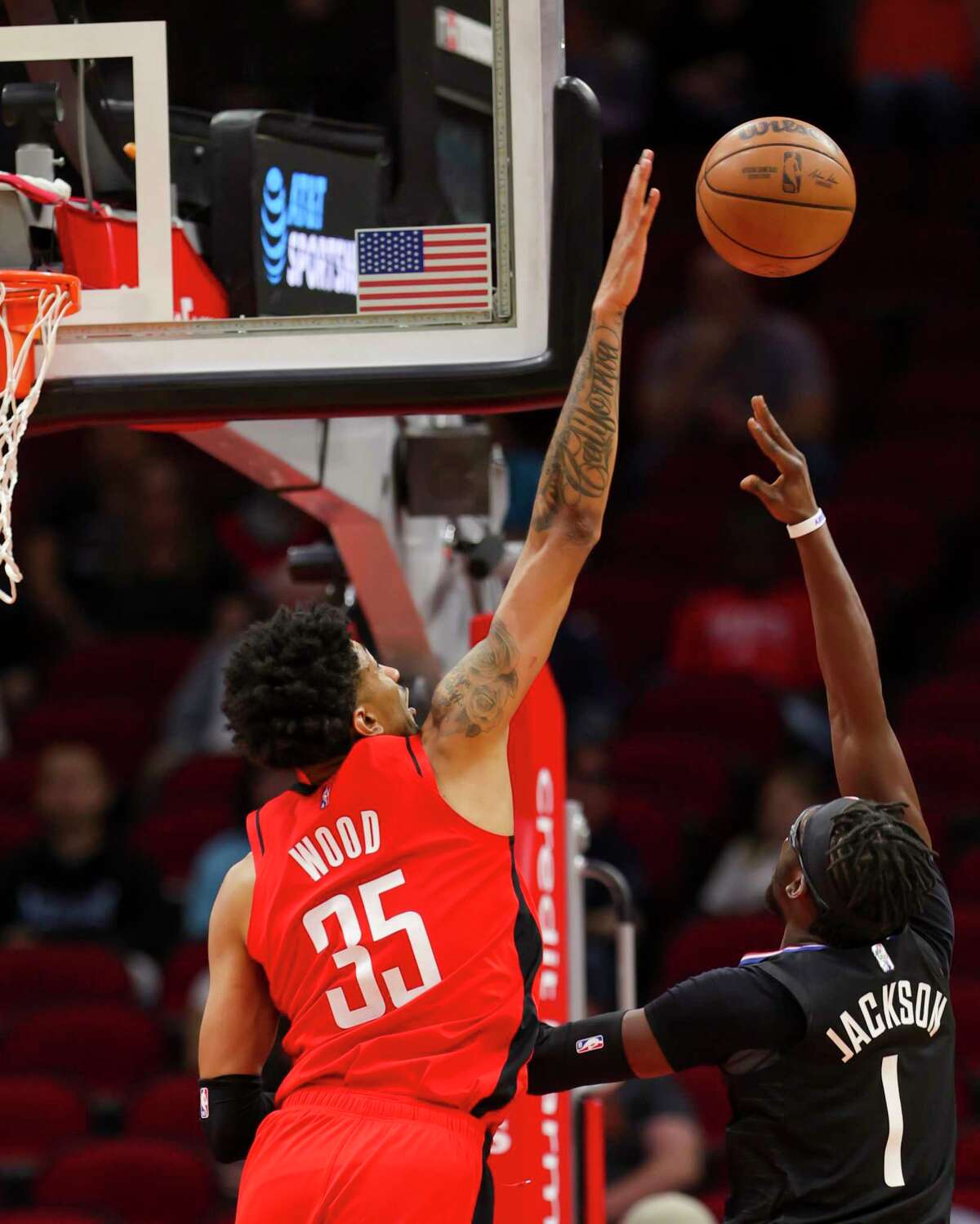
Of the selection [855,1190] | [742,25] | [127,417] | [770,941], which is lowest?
[770,941]

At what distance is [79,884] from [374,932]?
531 cm

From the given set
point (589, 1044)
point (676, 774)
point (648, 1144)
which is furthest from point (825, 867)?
point (676, 774)

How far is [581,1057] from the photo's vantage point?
3.46 meters

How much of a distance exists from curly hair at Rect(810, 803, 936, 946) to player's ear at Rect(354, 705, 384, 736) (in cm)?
80

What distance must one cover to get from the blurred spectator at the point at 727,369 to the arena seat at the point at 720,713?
1.51 metres

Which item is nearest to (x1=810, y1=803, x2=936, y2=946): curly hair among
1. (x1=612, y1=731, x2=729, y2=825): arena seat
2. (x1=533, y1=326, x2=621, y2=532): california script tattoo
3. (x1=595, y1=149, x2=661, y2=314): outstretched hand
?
(x1=533, y1=326, x2=621, y2=532): california script tattoo

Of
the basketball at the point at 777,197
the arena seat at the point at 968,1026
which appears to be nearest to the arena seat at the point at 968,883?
the arena seat at the point at 968,1026

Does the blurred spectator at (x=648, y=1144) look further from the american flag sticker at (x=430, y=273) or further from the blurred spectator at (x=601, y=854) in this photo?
the american flag sticker at (x=430, y=273)

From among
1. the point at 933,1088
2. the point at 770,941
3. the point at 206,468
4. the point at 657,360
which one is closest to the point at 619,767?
the point at 770,941

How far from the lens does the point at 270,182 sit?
15.3 ft

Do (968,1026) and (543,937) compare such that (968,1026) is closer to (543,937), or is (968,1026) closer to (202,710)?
(543,937)

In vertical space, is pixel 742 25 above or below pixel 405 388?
above

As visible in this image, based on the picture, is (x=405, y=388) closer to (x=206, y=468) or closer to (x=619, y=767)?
(x=619, y=767)

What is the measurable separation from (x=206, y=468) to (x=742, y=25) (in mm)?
4355
